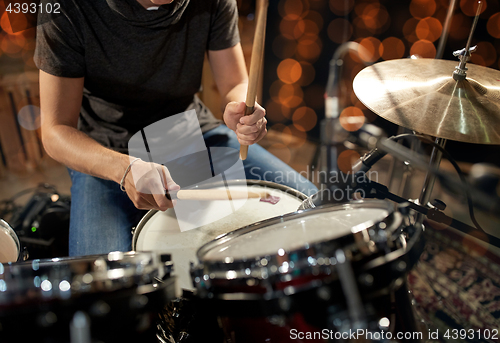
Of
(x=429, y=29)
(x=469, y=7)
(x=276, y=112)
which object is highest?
(x=469, y=7)

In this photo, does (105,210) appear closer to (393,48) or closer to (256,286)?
(256,286)

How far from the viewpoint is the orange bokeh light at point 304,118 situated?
2.05 meters

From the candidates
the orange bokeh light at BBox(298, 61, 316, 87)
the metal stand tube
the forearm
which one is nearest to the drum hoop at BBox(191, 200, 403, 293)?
the forearm

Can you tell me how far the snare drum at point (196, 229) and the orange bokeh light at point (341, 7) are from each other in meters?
1.36

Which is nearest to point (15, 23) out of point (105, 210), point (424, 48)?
point (105, 210)

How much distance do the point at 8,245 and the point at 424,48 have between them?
189 centimetres

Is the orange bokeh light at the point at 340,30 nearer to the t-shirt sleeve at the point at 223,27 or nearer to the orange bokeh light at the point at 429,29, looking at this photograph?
the orange bokeh light at the point at 429,29

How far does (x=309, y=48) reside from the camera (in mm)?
1928

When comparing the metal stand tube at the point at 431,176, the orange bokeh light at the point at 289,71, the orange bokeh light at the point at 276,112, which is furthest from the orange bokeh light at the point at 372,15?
the metal stand tube at the point at 431,176

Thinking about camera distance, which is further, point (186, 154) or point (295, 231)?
point (186, 154)

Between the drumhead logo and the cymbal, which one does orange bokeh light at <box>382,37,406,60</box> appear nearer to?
the cymbal

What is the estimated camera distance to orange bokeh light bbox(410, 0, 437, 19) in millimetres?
1570

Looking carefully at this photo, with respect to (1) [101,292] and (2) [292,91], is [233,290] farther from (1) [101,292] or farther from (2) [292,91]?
(2) [292,91]

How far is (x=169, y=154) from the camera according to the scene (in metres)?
0.97
